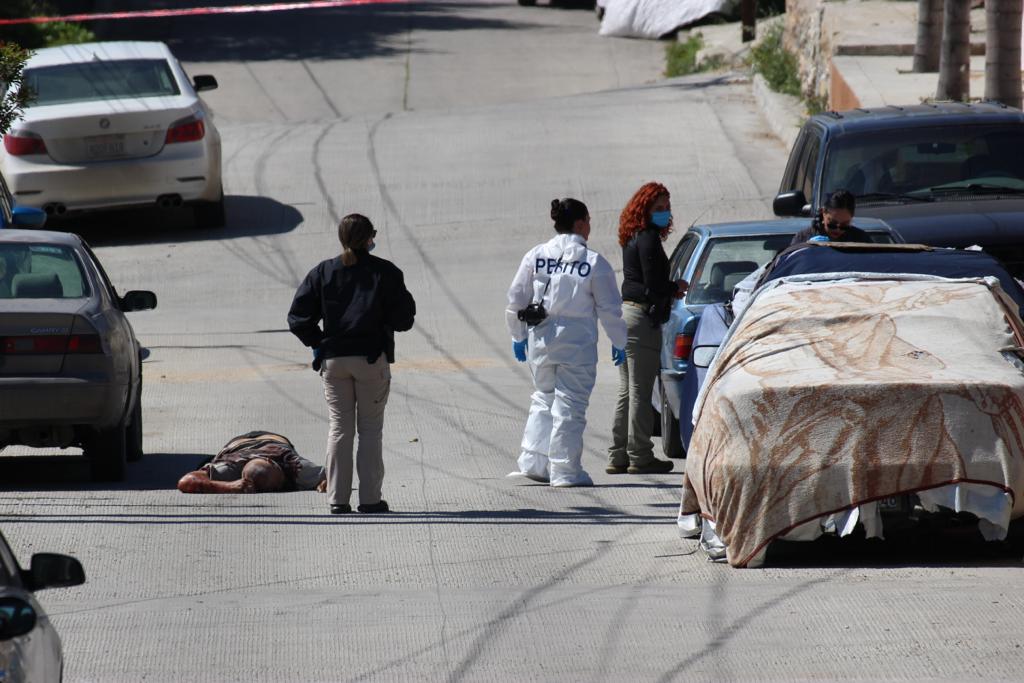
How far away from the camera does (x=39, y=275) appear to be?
1073 centimetres

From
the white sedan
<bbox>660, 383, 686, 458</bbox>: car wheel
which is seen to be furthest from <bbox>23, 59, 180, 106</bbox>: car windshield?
<bbox>660, 383, 686, 458</bbox>: car wheel

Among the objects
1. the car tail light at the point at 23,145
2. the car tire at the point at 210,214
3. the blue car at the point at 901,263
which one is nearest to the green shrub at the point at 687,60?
the car tire at the point at 210,214

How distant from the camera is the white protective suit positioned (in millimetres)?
10094

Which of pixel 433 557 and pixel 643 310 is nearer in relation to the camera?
pixel 433 557

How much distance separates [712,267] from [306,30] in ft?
93.6

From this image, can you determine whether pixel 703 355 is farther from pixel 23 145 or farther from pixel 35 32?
pixel 35 32

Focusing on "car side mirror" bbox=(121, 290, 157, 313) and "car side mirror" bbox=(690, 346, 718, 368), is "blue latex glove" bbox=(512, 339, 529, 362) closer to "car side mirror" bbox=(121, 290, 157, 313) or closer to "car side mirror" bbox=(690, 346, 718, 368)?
"car side mirror" bbox=(690, 346, 718, 368)

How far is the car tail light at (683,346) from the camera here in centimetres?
1097

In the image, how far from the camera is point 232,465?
10406 mm

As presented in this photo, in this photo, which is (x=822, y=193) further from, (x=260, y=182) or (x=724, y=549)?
(x=260, y=182)

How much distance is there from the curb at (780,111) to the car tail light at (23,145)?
8.98 m

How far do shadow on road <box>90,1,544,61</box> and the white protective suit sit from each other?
24924 millimetres

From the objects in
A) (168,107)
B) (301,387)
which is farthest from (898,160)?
(168,107)

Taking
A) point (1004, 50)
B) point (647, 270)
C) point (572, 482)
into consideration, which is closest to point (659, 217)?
point (647, 270)
